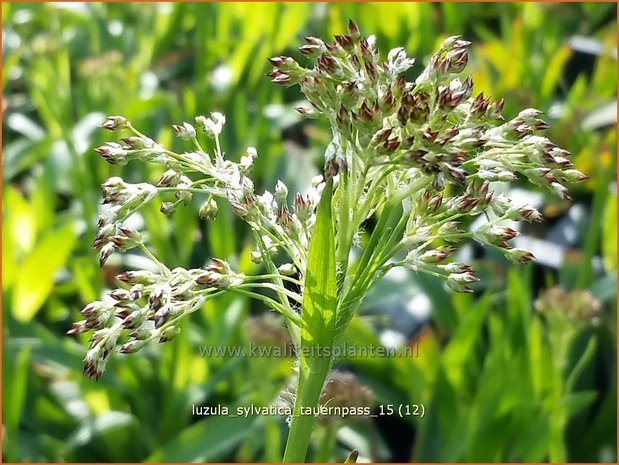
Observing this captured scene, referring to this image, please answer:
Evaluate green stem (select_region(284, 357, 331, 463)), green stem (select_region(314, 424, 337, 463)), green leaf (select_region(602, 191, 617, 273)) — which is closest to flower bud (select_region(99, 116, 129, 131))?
green stem (select_region(284, 357, 331, 463))

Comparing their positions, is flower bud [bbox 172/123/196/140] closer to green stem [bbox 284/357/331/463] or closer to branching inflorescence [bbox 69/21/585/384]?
branching inflorescence [bbox 69/21/585/384]

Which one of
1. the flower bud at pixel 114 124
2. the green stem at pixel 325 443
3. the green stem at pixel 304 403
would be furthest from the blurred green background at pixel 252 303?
the flower bud at pixel 114 124

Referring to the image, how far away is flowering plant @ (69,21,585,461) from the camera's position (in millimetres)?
772

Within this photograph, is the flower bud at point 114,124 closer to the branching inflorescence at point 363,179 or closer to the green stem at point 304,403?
the branching inflorescence at point 363,179

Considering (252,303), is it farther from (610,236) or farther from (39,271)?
(610,236)

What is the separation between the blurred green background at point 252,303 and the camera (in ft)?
7.61

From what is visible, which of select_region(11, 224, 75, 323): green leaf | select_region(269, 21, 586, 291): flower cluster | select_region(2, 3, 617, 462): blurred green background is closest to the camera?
select_region(269, 21, 586, 291): flower cluster

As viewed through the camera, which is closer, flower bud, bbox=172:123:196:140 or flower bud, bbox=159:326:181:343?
flower bud, bbox=159:326:181:343

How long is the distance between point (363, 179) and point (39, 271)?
6.82 feet

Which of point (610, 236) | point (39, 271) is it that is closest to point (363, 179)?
point (39, 271)

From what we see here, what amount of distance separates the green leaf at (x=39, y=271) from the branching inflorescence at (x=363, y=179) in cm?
182

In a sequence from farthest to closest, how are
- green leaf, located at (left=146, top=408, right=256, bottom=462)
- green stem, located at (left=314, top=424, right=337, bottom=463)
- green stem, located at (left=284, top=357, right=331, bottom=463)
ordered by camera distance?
green leaf, located at (left=146, top=408, right=256, bottom=462), green stem, located at (left=314, top=424, right=337, bottom=463), green stem, located at (left=284, top=357, right=331, bottom=463)

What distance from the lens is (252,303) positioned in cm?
299

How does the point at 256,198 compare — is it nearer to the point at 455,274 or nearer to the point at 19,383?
the point at 455,274
